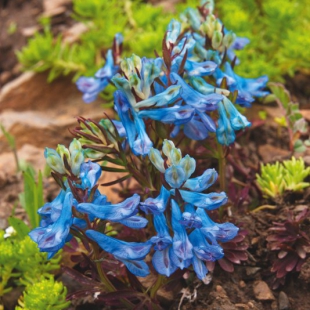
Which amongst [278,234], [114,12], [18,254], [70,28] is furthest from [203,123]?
[70,28]

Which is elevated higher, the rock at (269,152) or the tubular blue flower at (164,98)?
the tubular blue flower at (164,98)

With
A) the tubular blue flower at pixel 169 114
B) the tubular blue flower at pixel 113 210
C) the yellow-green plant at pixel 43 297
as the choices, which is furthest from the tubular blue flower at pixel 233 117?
the yellow-green plant at pixel 43 297

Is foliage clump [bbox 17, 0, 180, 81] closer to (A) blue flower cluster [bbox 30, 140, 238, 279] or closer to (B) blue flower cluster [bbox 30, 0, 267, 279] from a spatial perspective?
(B) blue flower cluster [bbox 30, 0, 267, 279]

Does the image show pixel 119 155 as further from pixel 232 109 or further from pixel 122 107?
pixel 232 109

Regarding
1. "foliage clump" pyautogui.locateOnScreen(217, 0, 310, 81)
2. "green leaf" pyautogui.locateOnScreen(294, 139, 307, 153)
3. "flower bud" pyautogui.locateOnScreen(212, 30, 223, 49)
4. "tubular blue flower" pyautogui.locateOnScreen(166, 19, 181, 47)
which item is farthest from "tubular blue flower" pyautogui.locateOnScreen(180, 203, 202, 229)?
"foliage clump" pyautogui.locateOnScreen(217, 0, 310, 81)

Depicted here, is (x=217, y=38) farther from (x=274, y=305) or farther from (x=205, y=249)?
(x=274, y=305)

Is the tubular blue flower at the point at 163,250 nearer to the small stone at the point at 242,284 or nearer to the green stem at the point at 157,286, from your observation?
the green stem at the point at 157,286
